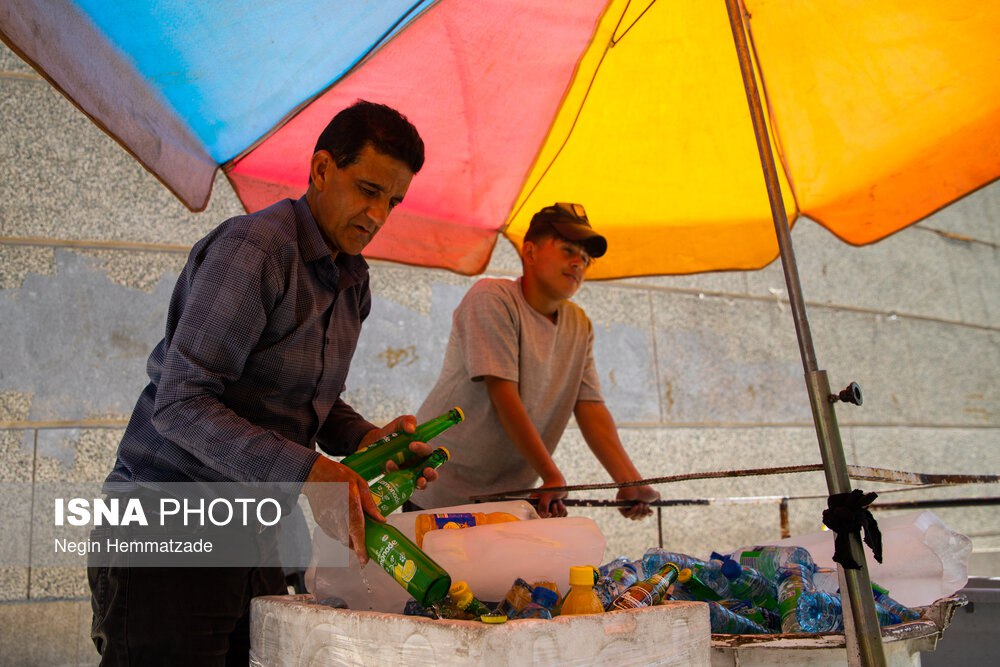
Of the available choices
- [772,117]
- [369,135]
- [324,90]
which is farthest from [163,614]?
[772,117]

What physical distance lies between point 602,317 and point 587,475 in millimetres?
1030

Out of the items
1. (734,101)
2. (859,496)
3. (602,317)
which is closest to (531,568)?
(859,496)

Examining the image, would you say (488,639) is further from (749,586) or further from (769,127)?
(769,127)

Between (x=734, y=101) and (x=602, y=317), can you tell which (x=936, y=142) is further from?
(x=602, y=317)

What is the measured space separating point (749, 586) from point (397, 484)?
86cm

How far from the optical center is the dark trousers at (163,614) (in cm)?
153

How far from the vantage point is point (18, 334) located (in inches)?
154

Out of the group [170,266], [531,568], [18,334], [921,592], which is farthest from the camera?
[170,266]

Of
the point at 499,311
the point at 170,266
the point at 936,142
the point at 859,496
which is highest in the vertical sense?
the point at 170,266

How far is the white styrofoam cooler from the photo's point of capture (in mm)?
1091

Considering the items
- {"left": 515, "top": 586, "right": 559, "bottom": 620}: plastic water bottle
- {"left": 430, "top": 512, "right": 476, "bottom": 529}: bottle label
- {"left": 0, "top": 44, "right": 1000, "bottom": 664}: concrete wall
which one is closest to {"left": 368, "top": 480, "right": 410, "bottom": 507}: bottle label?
{"left": 430, "top": 512, "right": 476, "bottom": 529}: bottle label

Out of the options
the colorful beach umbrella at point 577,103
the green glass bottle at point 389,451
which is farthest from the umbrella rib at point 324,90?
the green glass bottle at point 389,451

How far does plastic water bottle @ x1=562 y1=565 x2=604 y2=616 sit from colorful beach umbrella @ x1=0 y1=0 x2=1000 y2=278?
1.39 meters

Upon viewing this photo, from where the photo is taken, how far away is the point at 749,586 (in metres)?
1.85
